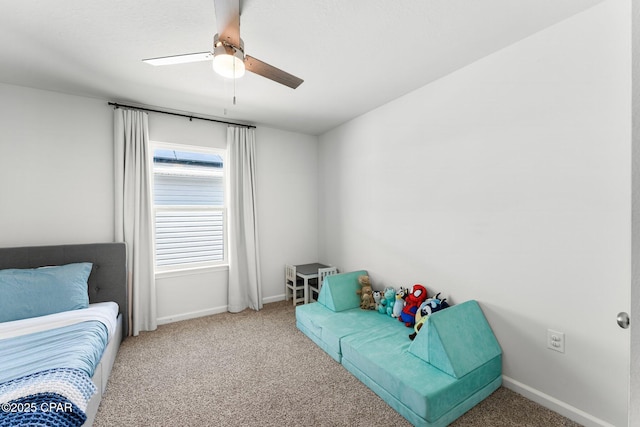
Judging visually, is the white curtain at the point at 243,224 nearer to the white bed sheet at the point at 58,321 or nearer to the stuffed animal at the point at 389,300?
the white bed sheet at the point at 58,321

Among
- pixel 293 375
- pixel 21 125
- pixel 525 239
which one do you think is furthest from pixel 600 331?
pixel 21 125

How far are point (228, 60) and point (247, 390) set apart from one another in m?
2.22

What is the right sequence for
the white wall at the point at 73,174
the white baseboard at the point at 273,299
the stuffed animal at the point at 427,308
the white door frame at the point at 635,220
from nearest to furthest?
the white door frame at the point at 635,220 < the stuffed animal at the point at 427,308 < the white wall at the point at 73,174 < the white baseboard at the point at 273,299

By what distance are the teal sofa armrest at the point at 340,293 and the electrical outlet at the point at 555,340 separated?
1681 millimetres

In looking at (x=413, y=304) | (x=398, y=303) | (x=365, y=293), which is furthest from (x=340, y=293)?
(x=413, y=304)

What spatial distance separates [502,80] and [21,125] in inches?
165

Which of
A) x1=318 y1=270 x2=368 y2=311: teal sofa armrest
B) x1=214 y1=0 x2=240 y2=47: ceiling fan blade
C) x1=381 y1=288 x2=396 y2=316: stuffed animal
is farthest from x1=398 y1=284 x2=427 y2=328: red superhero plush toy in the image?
x1=214 y1=0 x2=240 y2=47: ceiling fan blade

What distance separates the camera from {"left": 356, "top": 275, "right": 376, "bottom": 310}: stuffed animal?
9.97 feet

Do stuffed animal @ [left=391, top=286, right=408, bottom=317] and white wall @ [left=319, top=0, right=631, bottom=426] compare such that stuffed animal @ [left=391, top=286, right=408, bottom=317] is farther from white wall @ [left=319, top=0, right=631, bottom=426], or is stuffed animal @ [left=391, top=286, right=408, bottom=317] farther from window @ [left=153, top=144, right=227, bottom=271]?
window @ [left=153, top=144, right=227, bottom=271]

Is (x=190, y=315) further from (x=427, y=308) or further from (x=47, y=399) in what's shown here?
(x=427, y=308)

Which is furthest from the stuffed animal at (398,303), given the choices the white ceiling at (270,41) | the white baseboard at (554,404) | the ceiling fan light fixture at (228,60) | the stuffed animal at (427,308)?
the ceiling fan light fixture at (228,60)

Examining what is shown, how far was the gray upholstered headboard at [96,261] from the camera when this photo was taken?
2.52m

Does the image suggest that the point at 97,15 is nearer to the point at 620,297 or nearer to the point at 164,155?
the point at 164,155

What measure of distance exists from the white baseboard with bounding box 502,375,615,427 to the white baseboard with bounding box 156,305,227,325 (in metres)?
3.07
